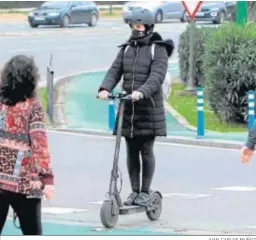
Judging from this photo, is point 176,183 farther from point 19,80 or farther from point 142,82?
point 19,80

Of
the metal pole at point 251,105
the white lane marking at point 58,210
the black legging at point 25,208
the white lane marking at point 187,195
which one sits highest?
the black legging at point 25,208

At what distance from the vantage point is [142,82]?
11305mm

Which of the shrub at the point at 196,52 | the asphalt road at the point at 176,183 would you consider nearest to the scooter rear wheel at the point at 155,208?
the asphalt road at the point at 176,183

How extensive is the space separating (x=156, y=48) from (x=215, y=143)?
8.33 m

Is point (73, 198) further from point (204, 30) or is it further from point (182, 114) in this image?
point (204, 30)

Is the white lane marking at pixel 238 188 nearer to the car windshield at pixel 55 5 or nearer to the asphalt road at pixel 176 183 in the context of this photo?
the asphalt road at pixel 176 183

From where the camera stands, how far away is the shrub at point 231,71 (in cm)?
2231

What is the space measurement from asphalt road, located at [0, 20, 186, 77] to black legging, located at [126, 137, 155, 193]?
2094 centimetres

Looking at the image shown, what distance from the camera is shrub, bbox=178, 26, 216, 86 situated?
1089 inches

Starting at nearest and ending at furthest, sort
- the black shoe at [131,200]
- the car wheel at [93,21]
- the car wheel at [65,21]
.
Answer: the black shoe at [131,200], the car wheel at [65,21], the car wheel at [93,21]

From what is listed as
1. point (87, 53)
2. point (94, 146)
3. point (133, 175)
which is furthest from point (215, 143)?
point (87, 53)

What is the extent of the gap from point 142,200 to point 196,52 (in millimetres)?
16562

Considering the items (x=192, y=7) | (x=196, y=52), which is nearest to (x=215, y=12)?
(x=196, y=52)

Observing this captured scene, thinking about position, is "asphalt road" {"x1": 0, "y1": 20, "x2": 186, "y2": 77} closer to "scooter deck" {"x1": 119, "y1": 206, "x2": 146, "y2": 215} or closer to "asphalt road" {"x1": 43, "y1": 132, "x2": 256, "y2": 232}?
"asphalt road" {"x1": 43, "y1": 132, "x2": 256, "y2": 232}
